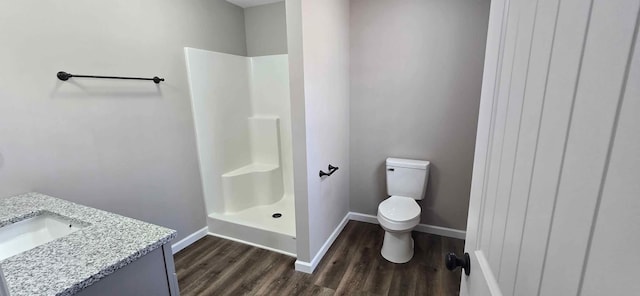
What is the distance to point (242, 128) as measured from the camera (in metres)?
3.01

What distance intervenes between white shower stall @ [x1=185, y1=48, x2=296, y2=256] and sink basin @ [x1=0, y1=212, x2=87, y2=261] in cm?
132

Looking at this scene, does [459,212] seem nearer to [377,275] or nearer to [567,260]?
[377,275]

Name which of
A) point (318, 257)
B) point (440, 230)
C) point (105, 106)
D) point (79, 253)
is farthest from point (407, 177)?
point (105, 106)

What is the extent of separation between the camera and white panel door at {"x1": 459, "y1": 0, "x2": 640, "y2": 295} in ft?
0.97

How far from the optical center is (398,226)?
206 cm

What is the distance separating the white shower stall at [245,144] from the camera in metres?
2.48

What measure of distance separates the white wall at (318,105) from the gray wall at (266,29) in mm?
766

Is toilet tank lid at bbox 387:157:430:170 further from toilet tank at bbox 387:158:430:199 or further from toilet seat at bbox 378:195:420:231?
toilet seat at bbox 378:195:420:231

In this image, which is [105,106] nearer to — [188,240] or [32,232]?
[32,232]

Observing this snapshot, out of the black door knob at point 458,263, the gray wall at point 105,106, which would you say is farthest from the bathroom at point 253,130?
the black door knob at point 458,263

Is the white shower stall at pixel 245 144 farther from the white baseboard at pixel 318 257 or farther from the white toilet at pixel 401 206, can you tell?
the white toilet at pixel 401 206

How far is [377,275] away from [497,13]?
1.90 m

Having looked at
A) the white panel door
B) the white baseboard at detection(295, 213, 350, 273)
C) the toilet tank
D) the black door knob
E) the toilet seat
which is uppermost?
the white panel door

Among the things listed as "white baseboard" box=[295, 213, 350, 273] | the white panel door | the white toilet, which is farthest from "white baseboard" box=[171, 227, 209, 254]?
the white panel door
